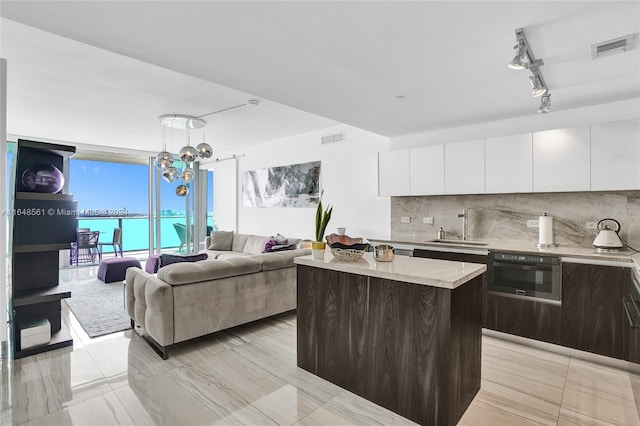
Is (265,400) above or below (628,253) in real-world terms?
below

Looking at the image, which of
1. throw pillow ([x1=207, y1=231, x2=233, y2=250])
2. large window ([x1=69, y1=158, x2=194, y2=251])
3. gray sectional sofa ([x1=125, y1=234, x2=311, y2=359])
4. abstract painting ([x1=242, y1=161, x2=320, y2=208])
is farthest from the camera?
large window ([x1=69, y1=158, x2=194, y2=251])

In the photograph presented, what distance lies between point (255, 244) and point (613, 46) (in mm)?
5800

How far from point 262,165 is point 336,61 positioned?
501 cm

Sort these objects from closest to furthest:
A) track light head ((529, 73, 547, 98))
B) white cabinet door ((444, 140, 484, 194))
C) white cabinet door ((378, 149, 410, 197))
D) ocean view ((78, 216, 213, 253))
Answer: track light head ((529, 73, 547, 98)) < white cabinet door ((444, 140, 484, 194)) < white cabinet door ((378, 149, 410, 197)) < ocean view ((78, 216, 213, 253))

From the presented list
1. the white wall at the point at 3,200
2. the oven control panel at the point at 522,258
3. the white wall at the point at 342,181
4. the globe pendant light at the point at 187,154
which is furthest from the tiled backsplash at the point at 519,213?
the white wall at the point at 3,200

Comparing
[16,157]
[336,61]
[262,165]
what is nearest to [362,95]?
[336,61]

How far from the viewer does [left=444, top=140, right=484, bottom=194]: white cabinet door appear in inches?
154

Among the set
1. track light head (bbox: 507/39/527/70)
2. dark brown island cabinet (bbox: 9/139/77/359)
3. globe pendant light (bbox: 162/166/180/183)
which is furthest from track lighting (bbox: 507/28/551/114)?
globe pendant light (bbox: 162/166/180/183)

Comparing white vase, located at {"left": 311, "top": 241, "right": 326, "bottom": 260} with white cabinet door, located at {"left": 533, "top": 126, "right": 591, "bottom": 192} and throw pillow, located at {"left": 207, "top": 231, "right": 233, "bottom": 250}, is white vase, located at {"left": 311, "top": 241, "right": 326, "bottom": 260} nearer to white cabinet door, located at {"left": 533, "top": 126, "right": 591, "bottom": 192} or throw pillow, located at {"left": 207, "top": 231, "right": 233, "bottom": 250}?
white cabinet door, located at {"left": 533, "top": 126, "right": 591, "bottom": 192}

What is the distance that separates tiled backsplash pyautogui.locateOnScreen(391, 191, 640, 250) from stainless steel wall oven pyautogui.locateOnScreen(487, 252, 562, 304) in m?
0.71

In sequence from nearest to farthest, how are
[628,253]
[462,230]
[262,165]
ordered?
[628,253]
[462,230]
[262,165]

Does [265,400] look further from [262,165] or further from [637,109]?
[262,165]

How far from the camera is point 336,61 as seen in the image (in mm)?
2400

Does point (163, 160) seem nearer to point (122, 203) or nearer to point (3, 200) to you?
point (3, 200)
